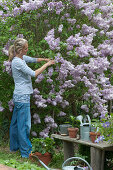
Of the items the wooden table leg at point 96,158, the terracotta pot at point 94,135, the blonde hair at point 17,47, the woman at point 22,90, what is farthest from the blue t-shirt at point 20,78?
the wooden table leg at point 96,158

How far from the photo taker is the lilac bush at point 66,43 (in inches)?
203

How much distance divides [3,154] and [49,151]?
938 mm

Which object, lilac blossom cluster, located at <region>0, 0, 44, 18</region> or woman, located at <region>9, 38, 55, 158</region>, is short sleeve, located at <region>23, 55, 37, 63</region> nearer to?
woman, located at <region>9, 38, 55, 158</region>

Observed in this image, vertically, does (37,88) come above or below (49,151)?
above

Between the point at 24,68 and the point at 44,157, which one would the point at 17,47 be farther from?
the point at 44,157

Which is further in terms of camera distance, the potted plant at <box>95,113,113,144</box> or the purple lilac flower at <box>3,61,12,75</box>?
the purple lilac flower at <box>3,61,12,75</box>

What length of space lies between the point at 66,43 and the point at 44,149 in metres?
1.80

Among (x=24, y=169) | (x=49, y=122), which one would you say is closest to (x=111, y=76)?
(x=49, y=122)

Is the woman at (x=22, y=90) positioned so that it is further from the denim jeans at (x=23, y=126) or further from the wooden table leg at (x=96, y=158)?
the wooden table leg at (x=96, y=158)

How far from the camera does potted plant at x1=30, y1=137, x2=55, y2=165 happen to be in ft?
16.3

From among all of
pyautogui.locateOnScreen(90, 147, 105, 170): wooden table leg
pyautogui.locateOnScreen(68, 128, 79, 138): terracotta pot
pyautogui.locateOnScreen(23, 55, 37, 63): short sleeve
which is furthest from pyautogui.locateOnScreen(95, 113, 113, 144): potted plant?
pyautogui.locateOnScreen(23, 55, 37, 63): short sleeve

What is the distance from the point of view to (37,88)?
559cm

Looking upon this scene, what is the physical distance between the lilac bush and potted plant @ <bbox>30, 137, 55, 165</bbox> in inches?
23.8

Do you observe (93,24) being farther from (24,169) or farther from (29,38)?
(24,169)
